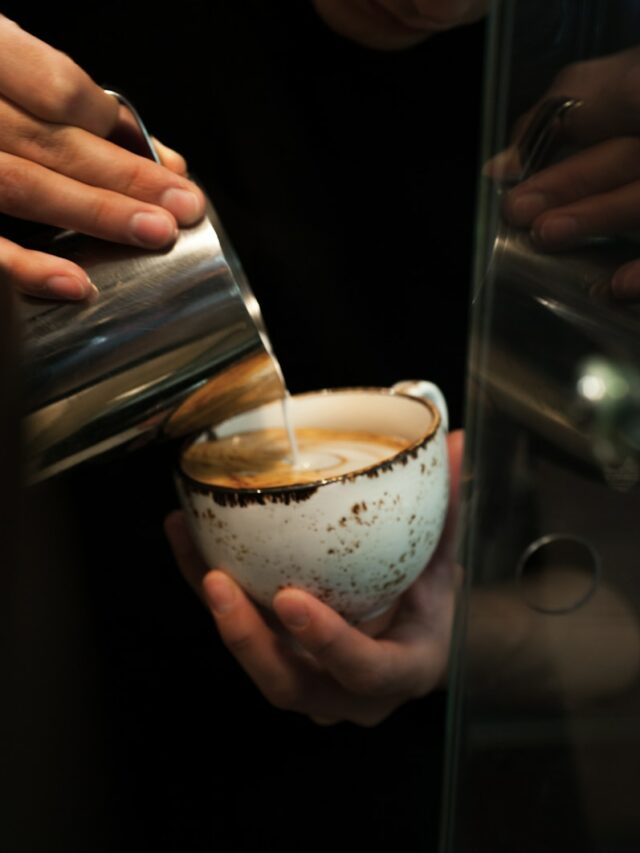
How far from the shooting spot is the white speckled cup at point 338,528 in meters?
0.47

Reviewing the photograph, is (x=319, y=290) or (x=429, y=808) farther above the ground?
(x=319, y=290)

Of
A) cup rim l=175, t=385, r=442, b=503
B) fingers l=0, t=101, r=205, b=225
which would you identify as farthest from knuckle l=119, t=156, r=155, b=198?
cup rim l=175, t=385, r=442, b=503

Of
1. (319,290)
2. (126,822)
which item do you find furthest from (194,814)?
(319,290)

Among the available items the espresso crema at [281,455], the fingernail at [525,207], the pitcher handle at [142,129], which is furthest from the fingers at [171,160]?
the fingernail at [525,207]

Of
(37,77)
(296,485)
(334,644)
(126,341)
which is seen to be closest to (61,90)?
(37,77)

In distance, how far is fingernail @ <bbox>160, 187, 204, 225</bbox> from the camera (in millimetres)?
448

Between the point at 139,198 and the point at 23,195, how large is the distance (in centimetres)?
6

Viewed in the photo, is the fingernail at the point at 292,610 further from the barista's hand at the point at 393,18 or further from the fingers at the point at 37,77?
the barista's hand at the point at 393,18

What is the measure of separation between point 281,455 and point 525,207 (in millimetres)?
345

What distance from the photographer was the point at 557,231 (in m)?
0.30

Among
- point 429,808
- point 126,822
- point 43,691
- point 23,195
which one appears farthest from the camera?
point 429,808

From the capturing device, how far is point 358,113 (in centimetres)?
79

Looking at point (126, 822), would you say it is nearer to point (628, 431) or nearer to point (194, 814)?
point (194, 814)

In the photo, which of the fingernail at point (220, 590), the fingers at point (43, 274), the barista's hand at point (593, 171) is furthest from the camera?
the fingernail at point (220, 590)
